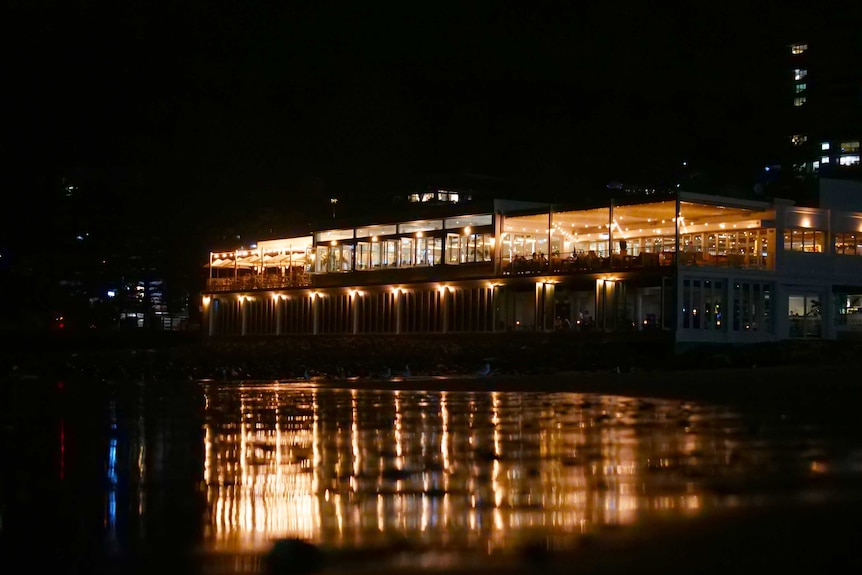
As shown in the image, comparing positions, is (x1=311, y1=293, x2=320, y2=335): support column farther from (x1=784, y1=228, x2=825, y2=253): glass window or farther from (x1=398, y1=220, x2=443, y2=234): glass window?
(x1=784, y1=228, x2=825, y2=253): glass window

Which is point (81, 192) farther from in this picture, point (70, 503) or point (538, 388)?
point (70, 503)

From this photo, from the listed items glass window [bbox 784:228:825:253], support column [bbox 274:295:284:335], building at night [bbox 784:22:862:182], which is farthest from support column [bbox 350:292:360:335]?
building at night [bbox 784:22:862:182]

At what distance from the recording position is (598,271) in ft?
151

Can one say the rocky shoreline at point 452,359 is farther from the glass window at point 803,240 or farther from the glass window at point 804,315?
the glass window at point 803,240

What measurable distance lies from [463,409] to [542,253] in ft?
101

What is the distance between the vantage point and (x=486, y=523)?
348 inches

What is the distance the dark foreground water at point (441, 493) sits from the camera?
7785 mm

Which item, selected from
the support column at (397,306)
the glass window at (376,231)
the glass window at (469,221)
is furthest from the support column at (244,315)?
the glass window at (469,221)

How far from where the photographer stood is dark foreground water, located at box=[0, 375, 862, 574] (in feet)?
25.5

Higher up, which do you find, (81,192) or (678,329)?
(81,192)

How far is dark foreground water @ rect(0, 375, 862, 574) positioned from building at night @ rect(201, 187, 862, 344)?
1036 inches

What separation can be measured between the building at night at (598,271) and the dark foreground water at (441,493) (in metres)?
26.3

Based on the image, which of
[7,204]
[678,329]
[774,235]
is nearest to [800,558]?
A: [678,329]

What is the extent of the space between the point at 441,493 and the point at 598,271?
36.5 m
